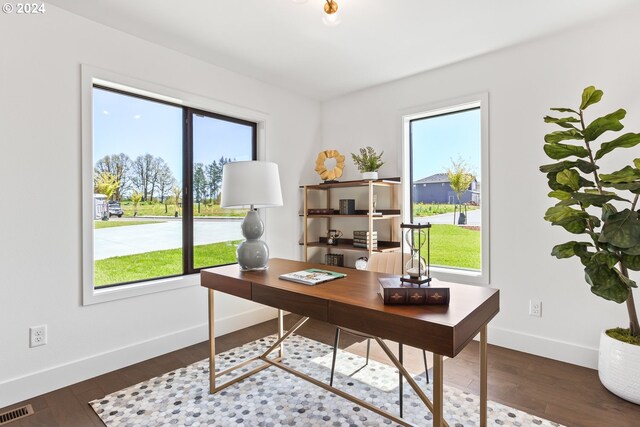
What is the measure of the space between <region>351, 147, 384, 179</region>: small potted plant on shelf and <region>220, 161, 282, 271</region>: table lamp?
1494 millimetres

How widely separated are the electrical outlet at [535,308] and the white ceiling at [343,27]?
2.09 m

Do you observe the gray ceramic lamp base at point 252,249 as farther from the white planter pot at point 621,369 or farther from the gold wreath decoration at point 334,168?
the white planter pot at point 621,369

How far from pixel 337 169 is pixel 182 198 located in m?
1.63

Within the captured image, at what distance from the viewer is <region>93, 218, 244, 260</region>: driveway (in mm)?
2654

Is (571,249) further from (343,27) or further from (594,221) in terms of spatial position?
(343,27)

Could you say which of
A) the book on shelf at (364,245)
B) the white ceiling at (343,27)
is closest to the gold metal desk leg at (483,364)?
the book on shelf at (364,245)

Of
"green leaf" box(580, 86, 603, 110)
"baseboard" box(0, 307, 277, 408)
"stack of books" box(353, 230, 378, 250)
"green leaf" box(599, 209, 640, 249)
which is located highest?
"green leaf" box(580, 86, 603, 110)

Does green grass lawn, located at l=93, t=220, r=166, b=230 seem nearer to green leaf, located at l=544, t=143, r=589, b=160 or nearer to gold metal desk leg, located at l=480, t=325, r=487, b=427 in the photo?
gold metal desk leg, located at l=480, t=325, r=487, b=427

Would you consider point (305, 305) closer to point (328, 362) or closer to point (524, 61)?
point (328, 362)

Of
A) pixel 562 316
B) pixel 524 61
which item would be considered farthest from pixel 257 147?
pixel 562 316

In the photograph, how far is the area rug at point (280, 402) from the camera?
1880 millimetres

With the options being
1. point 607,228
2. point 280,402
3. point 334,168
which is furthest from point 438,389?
point 334,168

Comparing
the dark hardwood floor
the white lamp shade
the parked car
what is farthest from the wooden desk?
the parked car

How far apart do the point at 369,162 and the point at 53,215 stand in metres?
2.69
